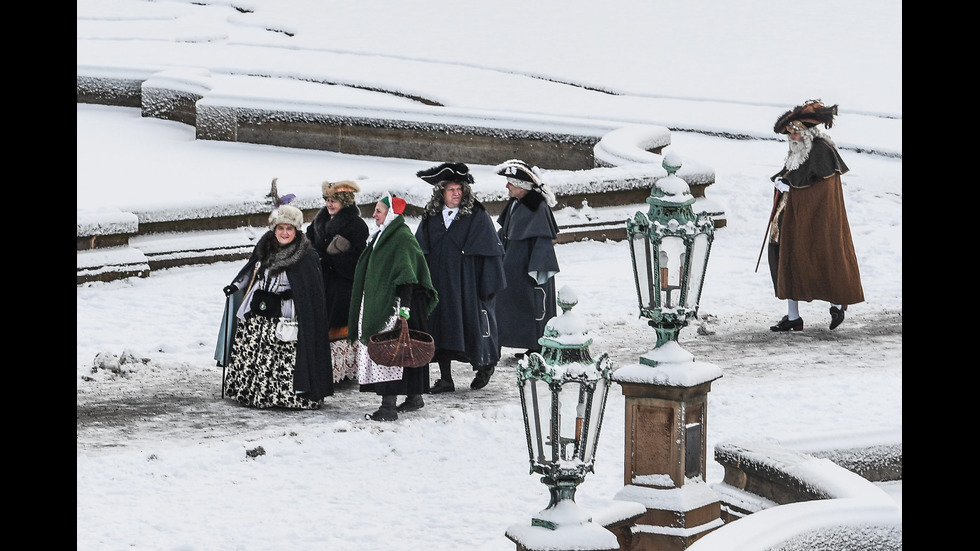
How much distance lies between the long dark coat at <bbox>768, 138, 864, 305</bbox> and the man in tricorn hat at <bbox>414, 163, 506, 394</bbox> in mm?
2732

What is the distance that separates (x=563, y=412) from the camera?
5250 mm

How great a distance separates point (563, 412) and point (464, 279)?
15.0ft

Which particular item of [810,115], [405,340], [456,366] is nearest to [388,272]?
[405,340]

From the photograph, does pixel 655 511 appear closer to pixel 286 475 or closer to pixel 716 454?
pixel 716 454

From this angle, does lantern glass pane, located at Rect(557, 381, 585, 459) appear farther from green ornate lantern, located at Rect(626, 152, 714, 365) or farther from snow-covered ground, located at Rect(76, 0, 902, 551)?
green ornate lantern, located at Rect(626, 152, 714, 365)

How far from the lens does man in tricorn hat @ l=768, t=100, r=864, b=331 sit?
11203 mm

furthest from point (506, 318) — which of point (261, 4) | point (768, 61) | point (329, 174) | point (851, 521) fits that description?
point (261, 4)

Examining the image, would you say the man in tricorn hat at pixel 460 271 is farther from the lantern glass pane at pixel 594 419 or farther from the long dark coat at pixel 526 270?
the lantern glass pane at pixel 594 419

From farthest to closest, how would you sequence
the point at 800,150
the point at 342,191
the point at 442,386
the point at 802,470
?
1. the point at 800,150
2. the point at 442,386
3. the point at 342,191
4. the point at 802,470

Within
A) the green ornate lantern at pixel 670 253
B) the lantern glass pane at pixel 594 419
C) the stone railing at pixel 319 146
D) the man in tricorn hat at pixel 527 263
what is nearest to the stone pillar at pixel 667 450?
the green ornate lantern at pixel 670 253

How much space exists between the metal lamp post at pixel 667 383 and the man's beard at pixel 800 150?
4.57m

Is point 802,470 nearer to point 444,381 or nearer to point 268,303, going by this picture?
point 444,381

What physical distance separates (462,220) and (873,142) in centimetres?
1265

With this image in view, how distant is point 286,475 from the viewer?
26.4 feet
